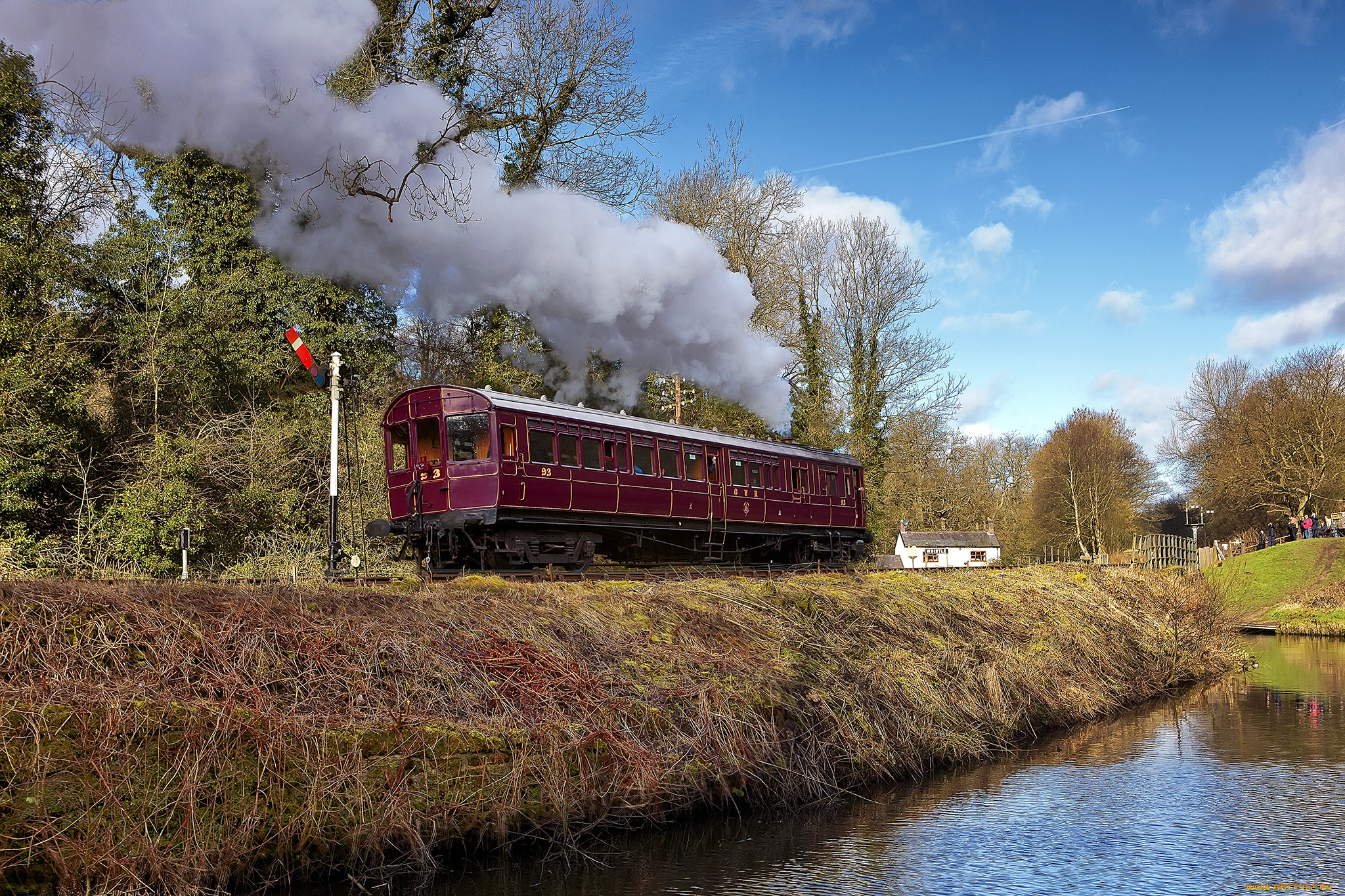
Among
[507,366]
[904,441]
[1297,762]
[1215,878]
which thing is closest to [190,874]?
[1215,878]

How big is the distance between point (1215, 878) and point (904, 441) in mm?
30344

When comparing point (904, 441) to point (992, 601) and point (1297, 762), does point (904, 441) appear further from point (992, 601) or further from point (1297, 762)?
point (1297, 762)

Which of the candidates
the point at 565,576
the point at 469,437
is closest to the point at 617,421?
the point at 469,437

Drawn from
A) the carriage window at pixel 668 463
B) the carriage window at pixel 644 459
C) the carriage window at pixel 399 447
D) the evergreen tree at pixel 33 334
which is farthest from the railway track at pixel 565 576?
the evergreen tree at pixel 33 334

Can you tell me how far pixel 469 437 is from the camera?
15.1 m

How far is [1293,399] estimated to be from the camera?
49.2 metres

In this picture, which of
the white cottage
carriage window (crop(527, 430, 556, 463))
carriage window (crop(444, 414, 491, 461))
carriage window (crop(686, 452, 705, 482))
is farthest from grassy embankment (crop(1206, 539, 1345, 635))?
carriage window (crop(444, 414, 491, 461))

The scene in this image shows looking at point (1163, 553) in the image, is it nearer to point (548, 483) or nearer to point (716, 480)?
point (716, 480)

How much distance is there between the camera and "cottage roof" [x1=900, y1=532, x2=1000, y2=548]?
47719mm

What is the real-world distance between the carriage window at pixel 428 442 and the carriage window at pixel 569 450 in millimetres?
1837

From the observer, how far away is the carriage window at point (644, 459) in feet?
57.2

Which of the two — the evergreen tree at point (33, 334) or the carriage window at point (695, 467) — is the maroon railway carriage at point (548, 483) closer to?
the carriage window at point (695, 467)

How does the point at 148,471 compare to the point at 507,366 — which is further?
the point at 507,366

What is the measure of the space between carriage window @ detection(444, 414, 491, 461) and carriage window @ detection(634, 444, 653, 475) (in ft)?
10.7
